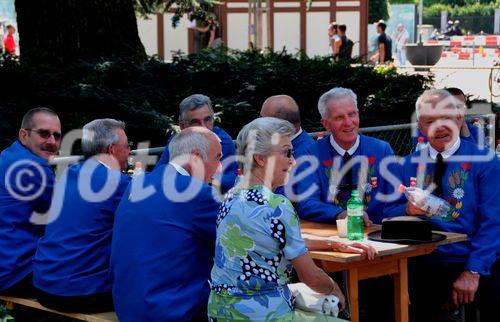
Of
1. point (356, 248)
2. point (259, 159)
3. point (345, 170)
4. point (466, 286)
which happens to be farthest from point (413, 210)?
point (259, 159)

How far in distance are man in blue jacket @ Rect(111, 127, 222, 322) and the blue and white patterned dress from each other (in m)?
0.30

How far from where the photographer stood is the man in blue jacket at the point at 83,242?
5590 mm

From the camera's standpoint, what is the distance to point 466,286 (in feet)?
19.1

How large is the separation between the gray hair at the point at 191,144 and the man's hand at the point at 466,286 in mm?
1855

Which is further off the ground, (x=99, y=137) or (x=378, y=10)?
(x=378, y=10)

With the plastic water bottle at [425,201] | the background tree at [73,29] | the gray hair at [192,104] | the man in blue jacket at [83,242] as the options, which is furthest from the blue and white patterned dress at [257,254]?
the background tree at [73,29]

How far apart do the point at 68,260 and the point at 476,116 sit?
19.7 feet

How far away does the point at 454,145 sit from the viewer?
609 cm

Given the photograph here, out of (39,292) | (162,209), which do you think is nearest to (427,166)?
(162,209)

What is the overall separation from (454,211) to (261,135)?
69.7 inches

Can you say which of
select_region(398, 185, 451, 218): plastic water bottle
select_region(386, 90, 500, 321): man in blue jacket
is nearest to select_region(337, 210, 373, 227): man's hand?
select_region(386, 90, 500, 321): man in blue jacket

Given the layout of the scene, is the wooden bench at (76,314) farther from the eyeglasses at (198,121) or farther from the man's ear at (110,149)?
the eyeglasses at (198,121)

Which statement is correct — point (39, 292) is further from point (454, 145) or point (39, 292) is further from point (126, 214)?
point (454, 145)

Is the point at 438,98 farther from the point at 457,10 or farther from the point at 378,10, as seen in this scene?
the point at 457,10
